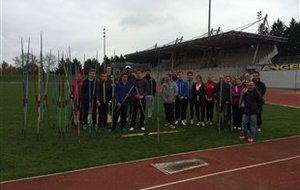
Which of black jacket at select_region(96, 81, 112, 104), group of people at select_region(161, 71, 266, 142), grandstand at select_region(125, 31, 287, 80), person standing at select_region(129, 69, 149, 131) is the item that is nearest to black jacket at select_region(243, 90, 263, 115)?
group of people at select_region(161, 71, 266, 142)

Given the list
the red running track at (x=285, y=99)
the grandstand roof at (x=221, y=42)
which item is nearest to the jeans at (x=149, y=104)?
the red running track at (x=285, y=99)

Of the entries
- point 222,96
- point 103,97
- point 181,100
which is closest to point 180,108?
point 181,100

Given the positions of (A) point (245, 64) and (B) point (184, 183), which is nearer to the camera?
(B) point (184, 183)

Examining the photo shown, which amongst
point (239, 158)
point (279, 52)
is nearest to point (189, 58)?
point (279, 52)

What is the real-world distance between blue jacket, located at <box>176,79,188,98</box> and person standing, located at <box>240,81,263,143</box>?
7.78 feet

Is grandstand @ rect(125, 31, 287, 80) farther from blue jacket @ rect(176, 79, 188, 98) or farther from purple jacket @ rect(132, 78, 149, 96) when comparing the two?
purple jacket @ rect(132, 78, 149, 96)

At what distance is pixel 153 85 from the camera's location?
1274 centimetres

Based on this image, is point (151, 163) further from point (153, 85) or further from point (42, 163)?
point (153, 85)

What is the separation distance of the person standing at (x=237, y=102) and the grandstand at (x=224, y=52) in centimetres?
2684

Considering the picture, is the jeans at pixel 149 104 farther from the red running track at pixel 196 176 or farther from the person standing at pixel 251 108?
the red running track at pixel 196 176

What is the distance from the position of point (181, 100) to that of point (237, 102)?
182 cm

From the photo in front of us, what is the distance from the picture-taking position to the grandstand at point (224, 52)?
4472 centimetres

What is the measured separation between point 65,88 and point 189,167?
207 inches

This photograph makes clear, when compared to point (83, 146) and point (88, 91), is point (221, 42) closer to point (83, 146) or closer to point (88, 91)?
point (88, 91)
